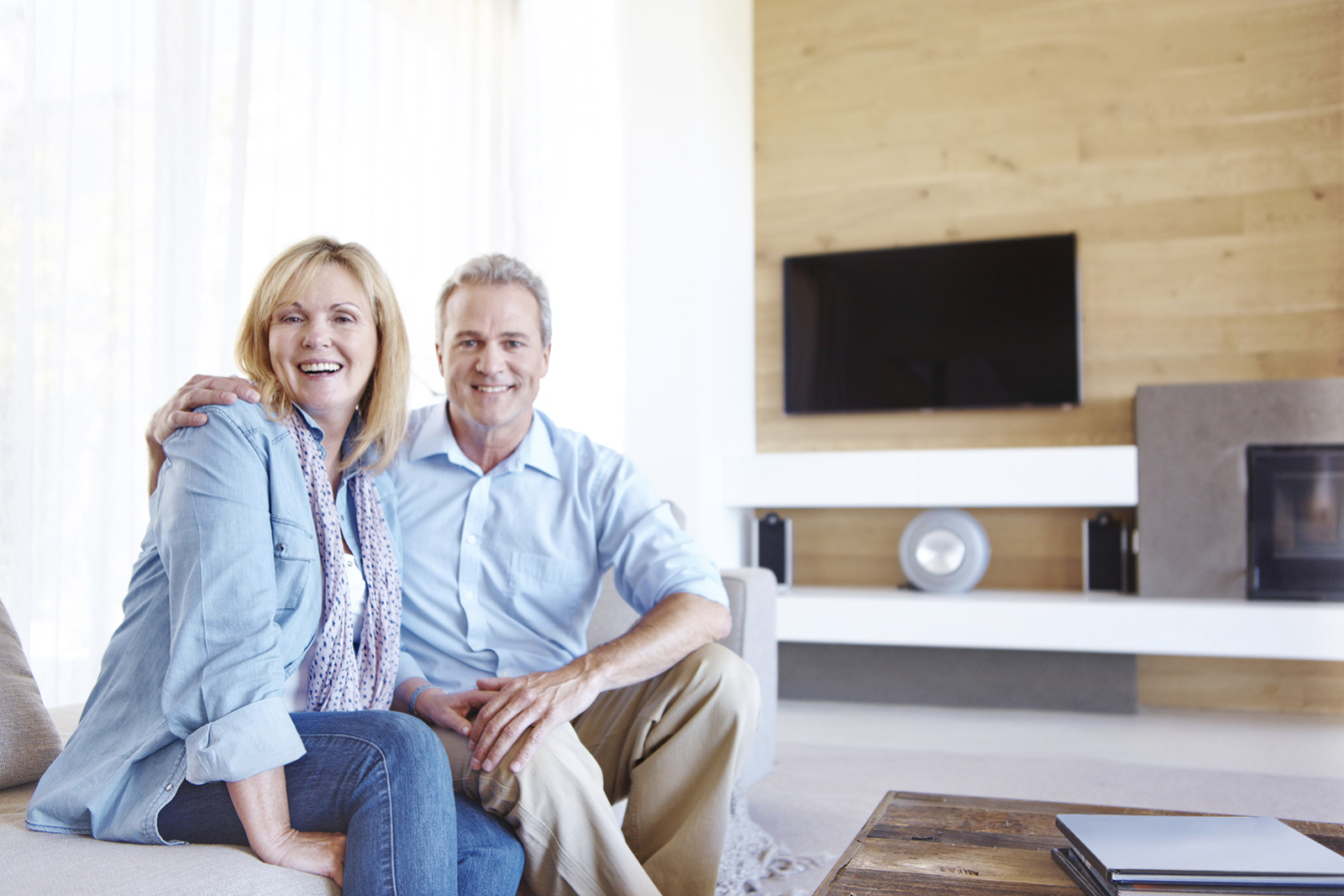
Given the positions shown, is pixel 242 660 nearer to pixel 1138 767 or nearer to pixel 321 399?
pixel 321 399

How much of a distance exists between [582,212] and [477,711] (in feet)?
8.85

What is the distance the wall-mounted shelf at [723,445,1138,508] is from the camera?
353cm

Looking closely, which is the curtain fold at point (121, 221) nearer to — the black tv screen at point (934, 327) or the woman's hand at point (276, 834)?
the woman's hand at point (276, 834)

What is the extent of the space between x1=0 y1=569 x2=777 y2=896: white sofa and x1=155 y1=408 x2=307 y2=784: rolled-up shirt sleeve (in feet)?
0.29

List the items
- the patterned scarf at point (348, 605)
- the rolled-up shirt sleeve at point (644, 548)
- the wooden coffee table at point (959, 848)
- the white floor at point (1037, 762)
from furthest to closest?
1. the white floor at point (1037, 762)
2. the rolled-up shirt sleeve at point (644, 548)
3. the patterned scarf at point (348, 605)
4. the wooden coffee table at point (959, 848)

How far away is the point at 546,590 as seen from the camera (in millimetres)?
1688

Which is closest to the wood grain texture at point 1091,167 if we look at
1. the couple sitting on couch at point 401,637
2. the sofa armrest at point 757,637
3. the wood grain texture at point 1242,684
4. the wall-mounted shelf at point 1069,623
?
Answer: the wall-mounted shelf at point 1069,623

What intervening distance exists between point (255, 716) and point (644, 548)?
74 centimetres

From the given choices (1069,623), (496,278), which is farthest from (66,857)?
(1069,623)

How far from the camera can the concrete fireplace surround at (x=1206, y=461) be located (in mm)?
3363

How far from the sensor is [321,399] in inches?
53.9

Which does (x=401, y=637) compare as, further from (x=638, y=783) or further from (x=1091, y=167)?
(x=1091, y=167)

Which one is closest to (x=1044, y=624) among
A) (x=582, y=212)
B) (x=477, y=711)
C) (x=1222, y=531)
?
→ (x=1222, y=531)

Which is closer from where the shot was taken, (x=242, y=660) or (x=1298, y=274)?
(x=242, y=660)
